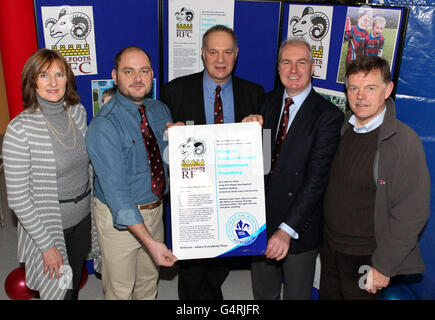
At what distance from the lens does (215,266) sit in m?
3.29

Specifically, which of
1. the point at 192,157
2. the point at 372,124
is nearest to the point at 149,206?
the point at 192,157

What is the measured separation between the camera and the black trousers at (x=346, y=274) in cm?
235

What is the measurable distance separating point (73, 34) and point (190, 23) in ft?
3.24

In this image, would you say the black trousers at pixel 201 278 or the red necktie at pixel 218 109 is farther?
the black trousers at pixel 201 278

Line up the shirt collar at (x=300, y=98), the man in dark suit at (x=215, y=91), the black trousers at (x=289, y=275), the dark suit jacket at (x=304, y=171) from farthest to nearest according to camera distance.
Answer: the man in dark suit at (x=215, y=91) < the black trousers at (x=289, y=275) < the shirt collar at (x=300, y=98) < the dark suit jacket at (x=304, y=171)

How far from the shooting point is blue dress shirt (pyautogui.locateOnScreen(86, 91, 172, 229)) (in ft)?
7.48

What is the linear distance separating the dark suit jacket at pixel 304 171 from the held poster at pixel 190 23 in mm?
1203

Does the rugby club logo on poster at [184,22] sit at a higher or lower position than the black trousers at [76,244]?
higher

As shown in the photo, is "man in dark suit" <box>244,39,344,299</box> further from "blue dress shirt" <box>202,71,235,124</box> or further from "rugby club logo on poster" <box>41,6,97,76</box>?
"rugby club logo on poster" <box>41,6,97,76</box>

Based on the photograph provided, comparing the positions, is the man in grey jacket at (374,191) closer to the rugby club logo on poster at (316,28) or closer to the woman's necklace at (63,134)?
the rugby club logo on poster at (316,28)

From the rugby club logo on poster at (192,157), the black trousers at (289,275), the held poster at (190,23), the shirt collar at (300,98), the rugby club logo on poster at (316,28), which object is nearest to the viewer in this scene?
the rugby club logo on poster at (192,157)

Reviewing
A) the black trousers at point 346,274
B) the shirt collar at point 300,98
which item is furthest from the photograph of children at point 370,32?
the black trousers at point 346,274

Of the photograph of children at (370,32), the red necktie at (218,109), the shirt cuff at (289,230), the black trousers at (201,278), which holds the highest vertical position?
the photograph of children at (370,32)
